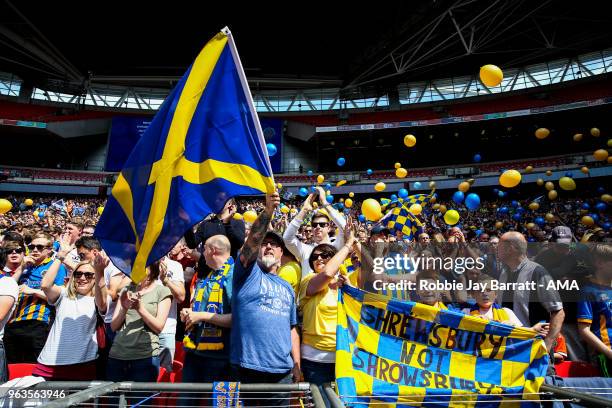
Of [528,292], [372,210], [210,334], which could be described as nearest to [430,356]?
[528,292]

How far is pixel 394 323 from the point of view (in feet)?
8.59

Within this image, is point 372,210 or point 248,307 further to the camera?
point 372,210

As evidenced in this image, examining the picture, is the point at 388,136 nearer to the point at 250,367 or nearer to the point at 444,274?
the point at 444,274

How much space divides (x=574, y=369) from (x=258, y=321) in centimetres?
288

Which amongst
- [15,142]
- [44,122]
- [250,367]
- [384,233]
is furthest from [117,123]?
[250,367]

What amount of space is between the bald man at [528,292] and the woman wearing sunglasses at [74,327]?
3.43 meters

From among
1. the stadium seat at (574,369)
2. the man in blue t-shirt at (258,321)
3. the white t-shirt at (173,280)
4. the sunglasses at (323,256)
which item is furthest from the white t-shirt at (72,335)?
the stadium seat at (574,369)

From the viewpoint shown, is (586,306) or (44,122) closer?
(586,306)

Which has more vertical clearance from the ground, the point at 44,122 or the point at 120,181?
the point at 44,122

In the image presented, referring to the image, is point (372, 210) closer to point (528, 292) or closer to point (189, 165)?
point (528, 292)

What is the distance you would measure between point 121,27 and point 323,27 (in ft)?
36.3

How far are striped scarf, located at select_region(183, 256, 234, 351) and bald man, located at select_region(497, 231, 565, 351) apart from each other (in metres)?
2.50

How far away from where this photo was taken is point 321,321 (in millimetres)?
2924

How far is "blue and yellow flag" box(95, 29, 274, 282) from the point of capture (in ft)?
8.41
